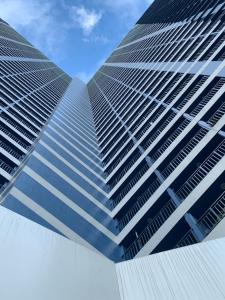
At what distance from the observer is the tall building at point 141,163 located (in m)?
14.9

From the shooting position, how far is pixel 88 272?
24.7 feet

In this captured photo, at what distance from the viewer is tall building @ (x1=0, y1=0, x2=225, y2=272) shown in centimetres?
1492

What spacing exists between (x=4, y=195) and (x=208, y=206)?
9151mm

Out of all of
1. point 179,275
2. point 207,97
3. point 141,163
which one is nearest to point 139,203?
point 141,163

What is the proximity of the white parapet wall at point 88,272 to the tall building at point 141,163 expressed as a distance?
486cm

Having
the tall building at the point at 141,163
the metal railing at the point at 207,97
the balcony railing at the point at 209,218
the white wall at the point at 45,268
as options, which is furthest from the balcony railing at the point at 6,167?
the white wall at the point at 45,268

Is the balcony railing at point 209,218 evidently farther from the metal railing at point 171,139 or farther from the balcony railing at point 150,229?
the metal railing at point 171,139

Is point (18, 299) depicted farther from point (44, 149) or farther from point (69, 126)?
point (69, 126)

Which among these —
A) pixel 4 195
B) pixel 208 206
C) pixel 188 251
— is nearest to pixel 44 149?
pixel 4 195

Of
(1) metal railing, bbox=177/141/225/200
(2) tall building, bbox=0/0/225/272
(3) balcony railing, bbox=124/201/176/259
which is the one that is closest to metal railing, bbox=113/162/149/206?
(2) tall building, bbox=0/0/225/272

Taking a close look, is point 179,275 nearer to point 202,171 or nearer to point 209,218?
point 209,218

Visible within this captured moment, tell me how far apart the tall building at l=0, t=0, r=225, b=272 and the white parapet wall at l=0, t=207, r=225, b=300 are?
15.9 ft

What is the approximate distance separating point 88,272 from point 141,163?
15.5m

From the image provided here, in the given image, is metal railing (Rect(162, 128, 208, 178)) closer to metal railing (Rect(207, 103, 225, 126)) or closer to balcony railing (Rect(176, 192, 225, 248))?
metal railing (Rect(207, 103, 225, 126))
